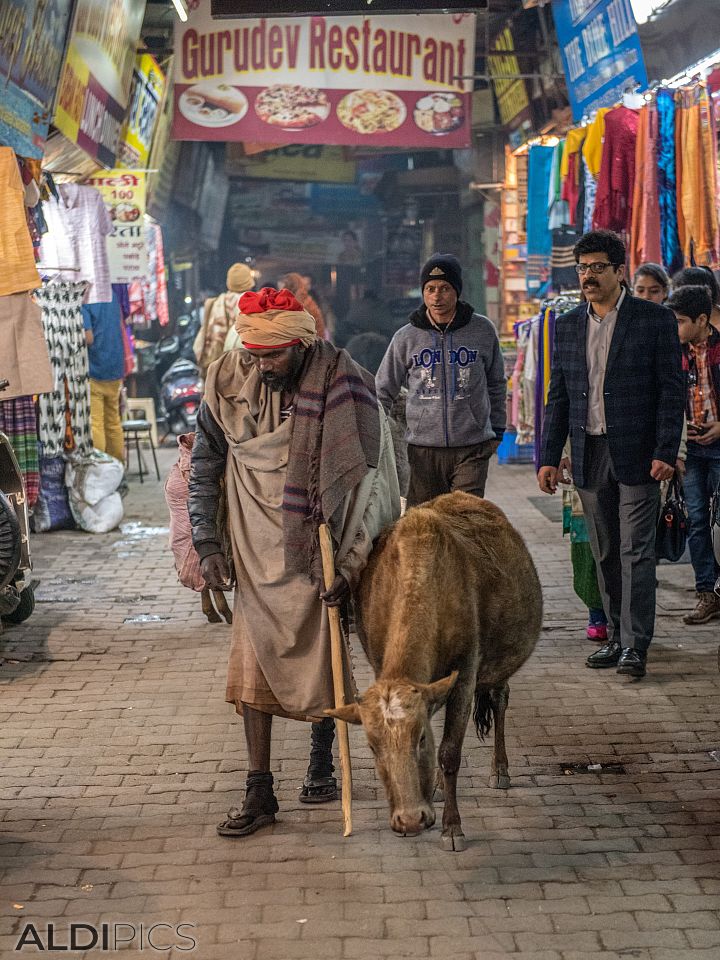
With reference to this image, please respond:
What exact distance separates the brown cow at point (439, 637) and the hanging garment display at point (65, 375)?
690 cm

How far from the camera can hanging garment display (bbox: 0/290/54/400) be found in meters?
8.56

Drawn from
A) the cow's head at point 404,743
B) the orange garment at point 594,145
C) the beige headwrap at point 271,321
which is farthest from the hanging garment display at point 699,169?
the cow's head at point 404,743

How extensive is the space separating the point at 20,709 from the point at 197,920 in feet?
9.07

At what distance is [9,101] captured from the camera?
9.77 m

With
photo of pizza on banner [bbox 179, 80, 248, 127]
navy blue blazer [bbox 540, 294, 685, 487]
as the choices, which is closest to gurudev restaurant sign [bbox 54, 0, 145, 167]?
photo of pizza on banner [bbox 179, 80, 248, 127]

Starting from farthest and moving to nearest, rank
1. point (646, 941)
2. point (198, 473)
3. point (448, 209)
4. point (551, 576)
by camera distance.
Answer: point (448, 209) → point (551, 576) → point (198, 473) → point (646, 941)

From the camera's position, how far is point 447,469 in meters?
7.05

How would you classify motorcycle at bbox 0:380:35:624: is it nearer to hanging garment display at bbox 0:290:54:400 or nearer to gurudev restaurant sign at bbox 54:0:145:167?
hanging garment display at bbox 0:290:54:400

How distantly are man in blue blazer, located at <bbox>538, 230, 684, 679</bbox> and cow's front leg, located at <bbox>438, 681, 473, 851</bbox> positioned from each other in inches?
93.2

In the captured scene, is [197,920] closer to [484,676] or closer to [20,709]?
[484,676]

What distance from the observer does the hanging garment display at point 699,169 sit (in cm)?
923

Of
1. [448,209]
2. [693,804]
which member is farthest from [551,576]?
[448,209]

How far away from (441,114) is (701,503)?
9452 mm

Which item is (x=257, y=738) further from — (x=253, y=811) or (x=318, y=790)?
(x=318, y=790)
